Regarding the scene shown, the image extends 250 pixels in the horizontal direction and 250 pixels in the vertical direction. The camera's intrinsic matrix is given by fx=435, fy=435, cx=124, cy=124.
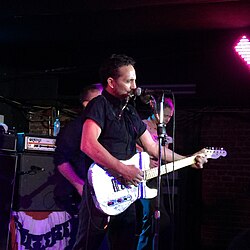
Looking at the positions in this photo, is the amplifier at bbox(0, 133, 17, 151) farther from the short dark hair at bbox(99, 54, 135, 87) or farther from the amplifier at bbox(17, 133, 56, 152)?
the short dark hair at bbox(99, 54, 135, 87)

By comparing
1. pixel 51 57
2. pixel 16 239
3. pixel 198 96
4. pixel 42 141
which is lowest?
pixel 16 239

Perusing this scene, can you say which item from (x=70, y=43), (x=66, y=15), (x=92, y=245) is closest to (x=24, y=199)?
(x=92, y=245)

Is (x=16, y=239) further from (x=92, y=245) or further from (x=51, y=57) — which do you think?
(x=51, y=57)

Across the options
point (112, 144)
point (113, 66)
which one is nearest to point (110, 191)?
point (112, 144)

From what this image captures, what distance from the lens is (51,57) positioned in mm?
6750

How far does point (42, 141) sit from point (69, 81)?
2.79 metres

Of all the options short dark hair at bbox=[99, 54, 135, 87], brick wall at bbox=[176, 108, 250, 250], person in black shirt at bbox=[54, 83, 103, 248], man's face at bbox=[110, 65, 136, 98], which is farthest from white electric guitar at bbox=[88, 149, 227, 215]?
brick wall at bbox=[176, 108, 250, 250]

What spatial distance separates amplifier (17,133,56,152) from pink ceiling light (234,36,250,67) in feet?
8.83

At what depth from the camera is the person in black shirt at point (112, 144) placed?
122 inches

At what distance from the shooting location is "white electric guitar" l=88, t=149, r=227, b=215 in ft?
10.2

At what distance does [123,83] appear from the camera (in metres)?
3.46

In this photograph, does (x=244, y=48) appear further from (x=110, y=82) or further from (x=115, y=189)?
(x=115, y=189)

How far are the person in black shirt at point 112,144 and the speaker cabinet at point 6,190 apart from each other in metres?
1.15

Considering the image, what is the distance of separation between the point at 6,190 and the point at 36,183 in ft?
1.33
